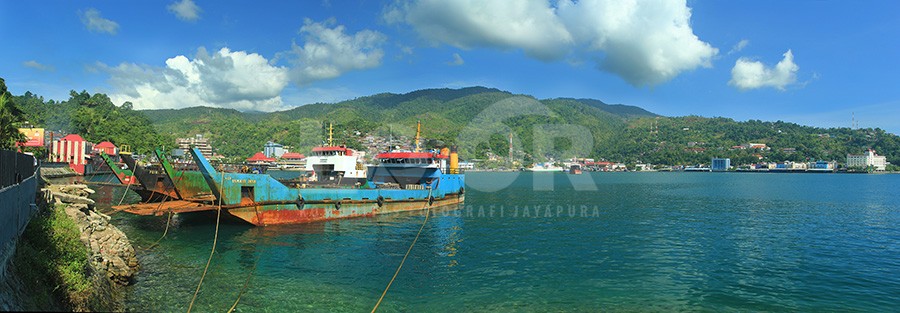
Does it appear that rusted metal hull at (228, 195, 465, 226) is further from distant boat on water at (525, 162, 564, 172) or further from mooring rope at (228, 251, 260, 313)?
distant boat on water at (525, 162, 564, 172)

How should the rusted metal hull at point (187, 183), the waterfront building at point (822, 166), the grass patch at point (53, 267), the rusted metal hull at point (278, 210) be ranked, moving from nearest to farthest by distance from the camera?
1. the grass patch at point (53, 267)
2. the rusted metal hull at point (278, 210)
3. the rusted metal hull at point (187, 183)
4. the waterfront building at point (822, 166)

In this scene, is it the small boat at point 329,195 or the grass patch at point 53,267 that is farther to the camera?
the small boat at point 329,195

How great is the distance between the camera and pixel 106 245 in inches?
552

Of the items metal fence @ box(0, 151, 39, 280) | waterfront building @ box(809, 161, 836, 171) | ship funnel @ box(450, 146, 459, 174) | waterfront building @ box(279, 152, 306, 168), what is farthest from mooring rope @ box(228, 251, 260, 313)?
waterfront building @ box(809, 161, 836, 171)

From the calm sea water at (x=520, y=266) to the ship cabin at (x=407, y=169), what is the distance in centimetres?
650

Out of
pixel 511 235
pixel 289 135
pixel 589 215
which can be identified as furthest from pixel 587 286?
pixel 289 135

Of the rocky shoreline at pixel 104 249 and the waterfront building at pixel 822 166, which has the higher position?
the waterfront building at pixel 822 166

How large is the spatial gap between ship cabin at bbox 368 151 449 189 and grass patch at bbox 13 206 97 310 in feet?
79.3

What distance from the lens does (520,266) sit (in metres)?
17.5

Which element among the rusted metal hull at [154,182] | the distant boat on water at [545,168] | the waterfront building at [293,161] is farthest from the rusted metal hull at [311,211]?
the distant boat on water at [545,168]

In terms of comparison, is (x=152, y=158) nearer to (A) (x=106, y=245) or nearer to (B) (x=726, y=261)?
(A) (x=106, y=245)

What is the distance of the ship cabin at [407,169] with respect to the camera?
35.8 metres

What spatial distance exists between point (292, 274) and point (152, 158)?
10400 cm

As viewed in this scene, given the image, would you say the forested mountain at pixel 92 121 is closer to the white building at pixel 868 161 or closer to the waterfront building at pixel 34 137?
the waterfront building at pixel 34 137
